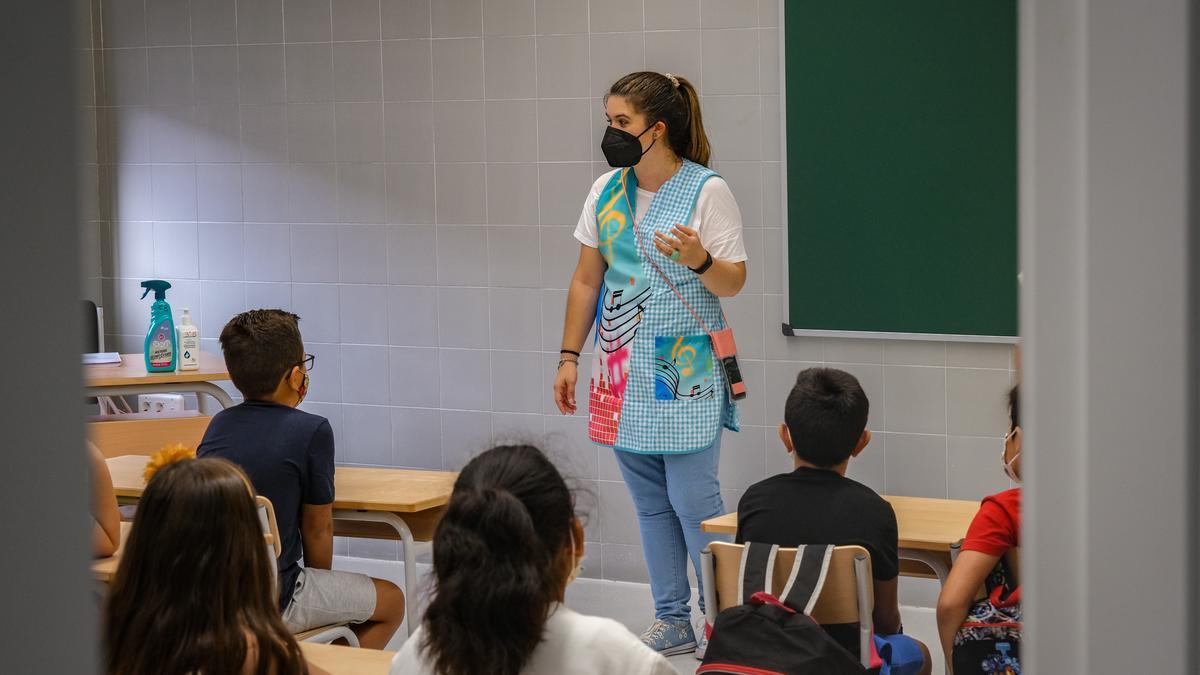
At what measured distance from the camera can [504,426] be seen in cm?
509

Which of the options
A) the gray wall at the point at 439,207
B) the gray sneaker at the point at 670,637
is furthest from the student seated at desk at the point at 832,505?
the gray wall at the point at 439,207

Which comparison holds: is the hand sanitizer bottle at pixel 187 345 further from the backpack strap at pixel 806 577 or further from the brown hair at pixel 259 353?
the backpack strap at pixel 806 577

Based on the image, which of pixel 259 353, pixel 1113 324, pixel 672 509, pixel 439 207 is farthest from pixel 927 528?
pixel 439 207

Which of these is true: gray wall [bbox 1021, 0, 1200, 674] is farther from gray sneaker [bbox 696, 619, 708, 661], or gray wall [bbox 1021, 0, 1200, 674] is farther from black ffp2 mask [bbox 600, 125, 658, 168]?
gray sneaker [bbox 696, 619, 708, 661]

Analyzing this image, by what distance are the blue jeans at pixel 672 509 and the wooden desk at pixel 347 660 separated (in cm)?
155

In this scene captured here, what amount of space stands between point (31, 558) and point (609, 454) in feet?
14.8

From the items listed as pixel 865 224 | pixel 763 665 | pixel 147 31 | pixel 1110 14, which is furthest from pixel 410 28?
pixel 1110 14

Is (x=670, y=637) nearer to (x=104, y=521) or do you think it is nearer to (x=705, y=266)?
(x=705, y=266)

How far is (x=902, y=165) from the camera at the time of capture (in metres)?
4.31

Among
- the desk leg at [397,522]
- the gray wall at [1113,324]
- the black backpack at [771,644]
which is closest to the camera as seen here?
the gray wall at [1113,324]

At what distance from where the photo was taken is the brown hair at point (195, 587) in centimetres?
190

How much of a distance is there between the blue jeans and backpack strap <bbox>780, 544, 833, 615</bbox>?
1340 mm

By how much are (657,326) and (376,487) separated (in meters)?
0.97

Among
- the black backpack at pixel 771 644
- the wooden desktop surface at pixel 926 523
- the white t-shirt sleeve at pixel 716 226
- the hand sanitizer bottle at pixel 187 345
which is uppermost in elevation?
the white t-shirt sleeve at pixel 716 226
